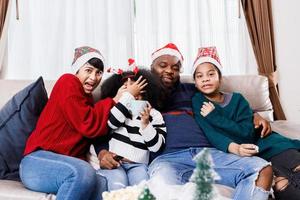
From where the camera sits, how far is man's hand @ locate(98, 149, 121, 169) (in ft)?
5.98

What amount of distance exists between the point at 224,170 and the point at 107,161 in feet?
1.93

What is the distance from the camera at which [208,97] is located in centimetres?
211

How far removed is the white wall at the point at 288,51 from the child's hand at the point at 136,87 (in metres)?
1.54

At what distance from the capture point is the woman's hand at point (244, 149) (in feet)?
5.71

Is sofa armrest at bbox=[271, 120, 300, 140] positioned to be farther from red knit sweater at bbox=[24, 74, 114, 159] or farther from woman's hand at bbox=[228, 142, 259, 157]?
red knit sweater at bbox=[24, 74, 114, 159]

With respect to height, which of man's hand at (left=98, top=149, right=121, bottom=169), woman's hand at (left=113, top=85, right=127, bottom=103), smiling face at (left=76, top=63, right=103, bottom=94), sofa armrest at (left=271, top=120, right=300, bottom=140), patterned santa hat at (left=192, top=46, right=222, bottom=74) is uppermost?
patterned santa hat at (left=192, top=46, right=222, bottom=74)

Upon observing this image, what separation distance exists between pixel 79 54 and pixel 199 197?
4.80 ft

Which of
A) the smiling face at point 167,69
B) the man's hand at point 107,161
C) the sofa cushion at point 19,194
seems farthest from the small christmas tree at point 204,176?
the smiling face at point 167,69

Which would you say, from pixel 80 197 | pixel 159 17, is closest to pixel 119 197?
pixel 80 197

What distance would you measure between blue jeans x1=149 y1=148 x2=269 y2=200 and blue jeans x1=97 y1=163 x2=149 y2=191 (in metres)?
0.05

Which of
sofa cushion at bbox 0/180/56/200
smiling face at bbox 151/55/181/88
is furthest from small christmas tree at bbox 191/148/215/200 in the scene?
smiling face at bbox 151/55/181/88

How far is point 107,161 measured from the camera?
6.01 ft

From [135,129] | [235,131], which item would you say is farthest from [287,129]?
[135,129]

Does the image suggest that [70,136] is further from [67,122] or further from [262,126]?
[262,126]
